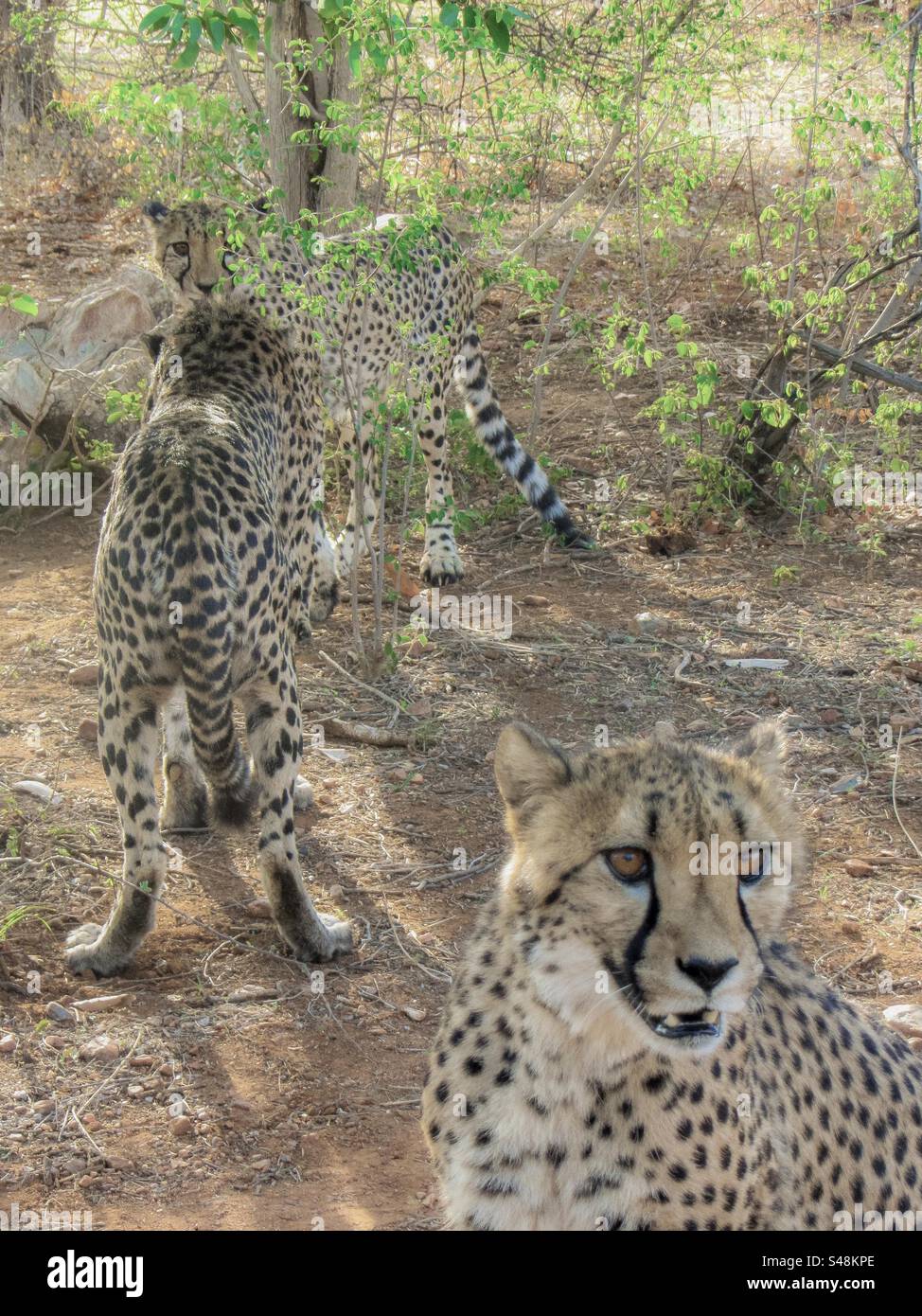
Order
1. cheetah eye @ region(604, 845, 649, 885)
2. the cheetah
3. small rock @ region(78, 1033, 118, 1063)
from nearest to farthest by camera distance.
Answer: cheetah eye @ region(604, 845, 649, 885)
small rock @ region(78, 1033, 118, 1063)
the cheetah

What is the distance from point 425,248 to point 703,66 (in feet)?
5.78

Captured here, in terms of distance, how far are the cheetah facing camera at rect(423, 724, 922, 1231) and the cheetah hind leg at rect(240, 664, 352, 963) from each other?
1472mm

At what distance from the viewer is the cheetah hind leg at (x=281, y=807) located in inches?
162

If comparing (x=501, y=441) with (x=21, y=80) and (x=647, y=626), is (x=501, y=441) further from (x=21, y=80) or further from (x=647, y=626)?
(x=21, y=80)

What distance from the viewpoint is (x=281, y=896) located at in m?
4.12

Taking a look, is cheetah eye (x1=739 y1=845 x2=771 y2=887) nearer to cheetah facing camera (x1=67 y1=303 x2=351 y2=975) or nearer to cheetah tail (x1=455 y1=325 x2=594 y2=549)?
cheetah facing camera (x1=67 y1=303 x2=351 y2=975)

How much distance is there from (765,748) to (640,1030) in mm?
603

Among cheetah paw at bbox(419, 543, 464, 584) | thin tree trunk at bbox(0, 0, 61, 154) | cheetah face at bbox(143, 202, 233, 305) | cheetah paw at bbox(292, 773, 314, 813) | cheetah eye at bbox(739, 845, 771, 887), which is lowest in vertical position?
cheetah paw at bbox(292, 773, 314, 813)

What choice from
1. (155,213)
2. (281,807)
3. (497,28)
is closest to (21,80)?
(155,213)

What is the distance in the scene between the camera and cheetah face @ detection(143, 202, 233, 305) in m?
5.60

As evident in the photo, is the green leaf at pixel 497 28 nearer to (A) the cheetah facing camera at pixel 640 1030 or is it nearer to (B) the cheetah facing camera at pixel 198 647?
(B) the cheetah facing camera at pixel 198 647

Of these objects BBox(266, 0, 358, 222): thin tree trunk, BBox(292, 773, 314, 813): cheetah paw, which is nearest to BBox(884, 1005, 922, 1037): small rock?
BBox(292, 773, 314, 813): cheetah paw

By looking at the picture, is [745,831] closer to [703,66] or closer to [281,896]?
[281,896]

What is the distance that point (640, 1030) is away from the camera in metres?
2.36
